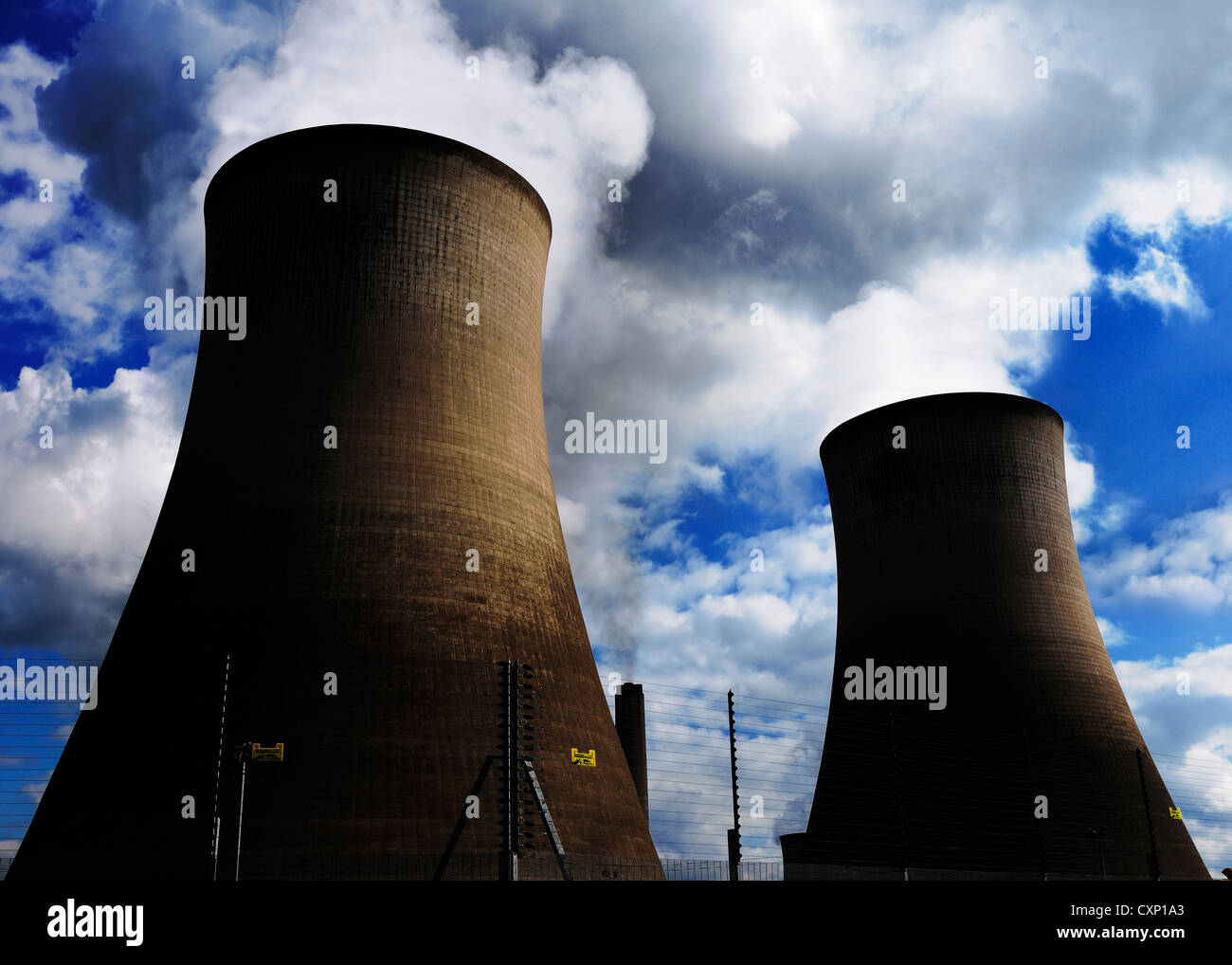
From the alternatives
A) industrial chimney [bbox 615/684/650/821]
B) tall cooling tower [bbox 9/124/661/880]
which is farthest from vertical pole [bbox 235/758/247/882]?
industrial chimney [bbox 615/684/650/821]

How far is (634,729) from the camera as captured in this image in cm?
2219

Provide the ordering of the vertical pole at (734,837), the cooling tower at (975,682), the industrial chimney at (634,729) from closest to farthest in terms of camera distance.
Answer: the vertical pole at (734,837) < the cooling tower at (975,682) < the industrial chimney at (634,729)

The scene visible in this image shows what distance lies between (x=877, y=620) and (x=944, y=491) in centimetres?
298

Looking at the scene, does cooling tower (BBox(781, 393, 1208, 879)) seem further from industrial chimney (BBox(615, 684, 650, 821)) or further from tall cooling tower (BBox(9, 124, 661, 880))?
tall cooling tower (BBox(9, 124, 661, 880))

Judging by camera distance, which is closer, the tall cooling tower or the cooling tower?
Answer: the tall cooling tower

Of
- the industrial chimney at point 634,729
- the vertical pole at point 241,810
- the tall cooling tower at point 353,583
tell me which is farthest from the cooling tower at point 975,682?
the vertical pole at point 241,810

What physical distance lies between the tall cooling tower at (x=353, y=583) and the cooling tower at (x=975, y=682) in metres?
8.65

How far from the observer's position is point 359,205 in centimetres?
1459

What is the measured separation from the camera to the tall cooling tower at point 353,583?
39.0 feet

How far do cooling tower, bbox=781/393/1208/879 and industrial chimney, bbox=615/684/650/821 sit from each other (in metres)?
3.44

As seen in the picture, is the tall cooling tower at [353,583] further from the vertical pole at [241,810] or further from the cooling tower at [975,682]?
the cooling tower at [975,682]

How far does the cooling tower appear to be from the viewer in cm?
2033

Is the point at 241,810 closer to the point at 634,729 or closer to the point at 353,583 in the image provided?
the point at 353,583
